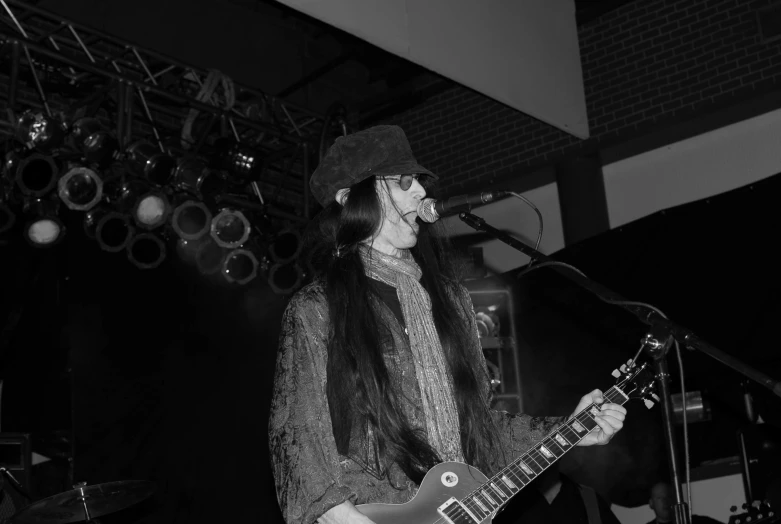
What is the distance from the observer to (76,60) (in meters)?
5.72

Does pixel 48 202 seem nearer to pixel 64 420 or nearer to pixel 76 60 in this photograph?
pixel 76 60

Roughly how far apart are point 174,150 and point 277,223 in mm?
→ 1124

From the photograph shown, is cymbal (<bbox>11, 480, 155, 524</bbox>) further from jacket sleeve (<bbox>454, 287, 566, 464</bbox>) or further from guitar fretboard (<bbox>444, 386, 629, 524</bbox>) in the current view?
guitar fretboard (<bbox>444, 386, 629, 524</bbox>)

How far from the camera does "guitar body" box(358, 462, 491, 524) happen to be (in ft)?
6.82

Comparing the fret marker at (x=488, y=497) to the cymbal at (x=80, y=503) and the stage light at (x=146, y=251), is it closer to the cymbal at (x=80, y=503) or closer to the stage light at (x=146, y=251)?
the cymbal at (x=80, y=503)

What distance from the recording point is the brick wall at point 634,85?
7.14 meters

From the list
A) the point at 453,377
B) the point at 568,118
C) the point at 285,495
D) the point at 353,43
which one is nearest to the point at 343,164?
the point at 453,377

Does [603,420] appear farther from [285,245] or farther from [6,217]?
[285,245]

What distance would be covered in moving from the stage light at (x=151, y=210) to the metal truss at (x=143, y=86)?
40 centimetres

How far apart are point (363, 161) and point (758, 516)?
9.96 ft

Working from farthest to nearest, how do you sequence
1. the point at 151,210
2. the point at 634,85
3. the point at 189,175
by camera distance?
the point at 634,85 < the point at 189,175 < the point at 151,210

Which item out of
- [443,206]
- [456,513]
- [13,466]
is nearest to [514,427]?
[456,513]

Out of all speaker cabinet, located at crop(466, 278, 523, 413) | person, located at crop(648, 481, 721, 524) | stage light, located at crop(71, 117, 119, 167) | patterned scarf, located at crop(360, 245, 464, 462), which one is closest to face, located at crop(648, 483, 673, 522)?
person, located at crop(648, 481, 721, 524)

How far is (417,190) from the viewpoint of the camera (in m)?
2.51
